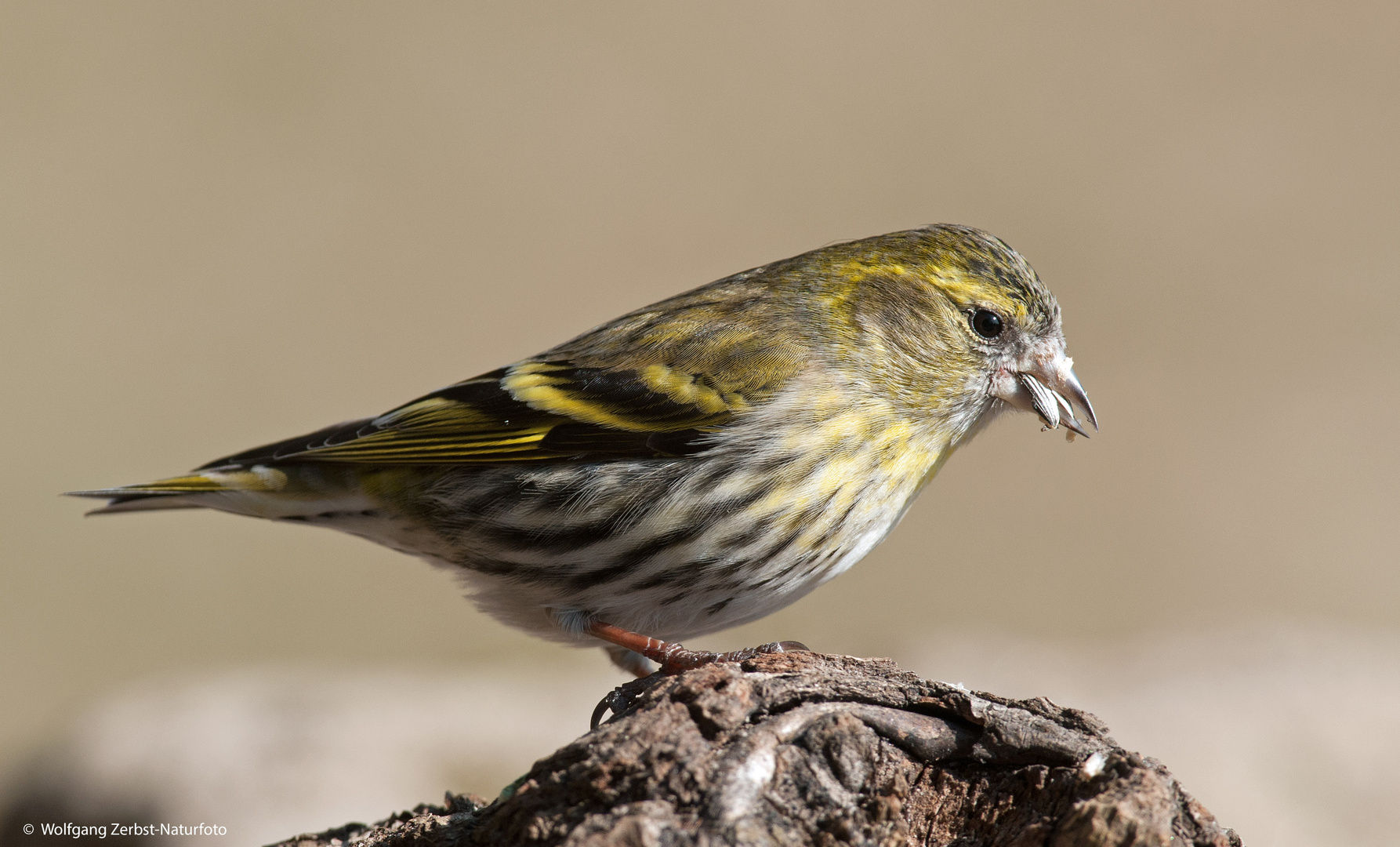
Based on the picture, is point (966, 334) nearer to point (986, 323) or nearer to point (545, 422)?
point (986, 323)

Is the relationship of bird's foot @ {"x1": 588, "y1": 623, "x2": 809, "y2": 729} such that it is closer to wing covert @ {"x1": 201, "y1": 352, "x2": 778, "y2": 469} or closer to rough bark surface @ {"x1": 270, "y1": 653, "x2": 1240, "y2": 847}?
rough bark surface @ {"x1": 270, "y1": 653, "x2": 1240, "y2": 847}

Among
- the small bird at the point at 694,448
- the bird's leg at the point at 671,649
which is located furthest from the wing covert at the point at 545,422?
the bird's leg at the point at 671,649

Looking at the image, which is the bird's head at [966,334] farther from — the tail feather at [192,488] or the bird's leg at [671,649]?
the tail feather at [192,488]

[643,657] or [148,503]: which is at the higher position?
[148,503]

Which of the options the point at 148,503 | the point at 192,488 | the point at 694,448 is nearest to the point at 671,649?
the point at 694,448

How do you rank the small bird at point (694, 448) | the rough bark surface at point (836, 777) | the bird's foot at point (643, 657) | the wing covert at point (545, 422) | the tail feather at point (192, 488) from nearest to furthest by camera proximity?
the rough bark surface at point (836, 777) → the bird's foot at point (643, 657) → the small bird at point (694, 448) → the wing covert at point (545, 422) → the tail feather at point (192, 488)

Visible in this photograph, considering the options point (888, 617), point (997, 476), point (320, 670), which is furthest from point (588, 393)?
point (997, 476)

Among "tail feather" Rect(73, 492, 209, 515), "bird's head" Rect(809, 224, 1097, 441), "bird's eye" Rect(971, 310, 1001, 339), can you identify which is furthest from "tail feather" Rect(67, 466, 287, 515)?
"bird's eye" Rect(971, 310, 1001, 339)

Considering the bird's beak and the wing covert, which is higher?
the bird's beak
